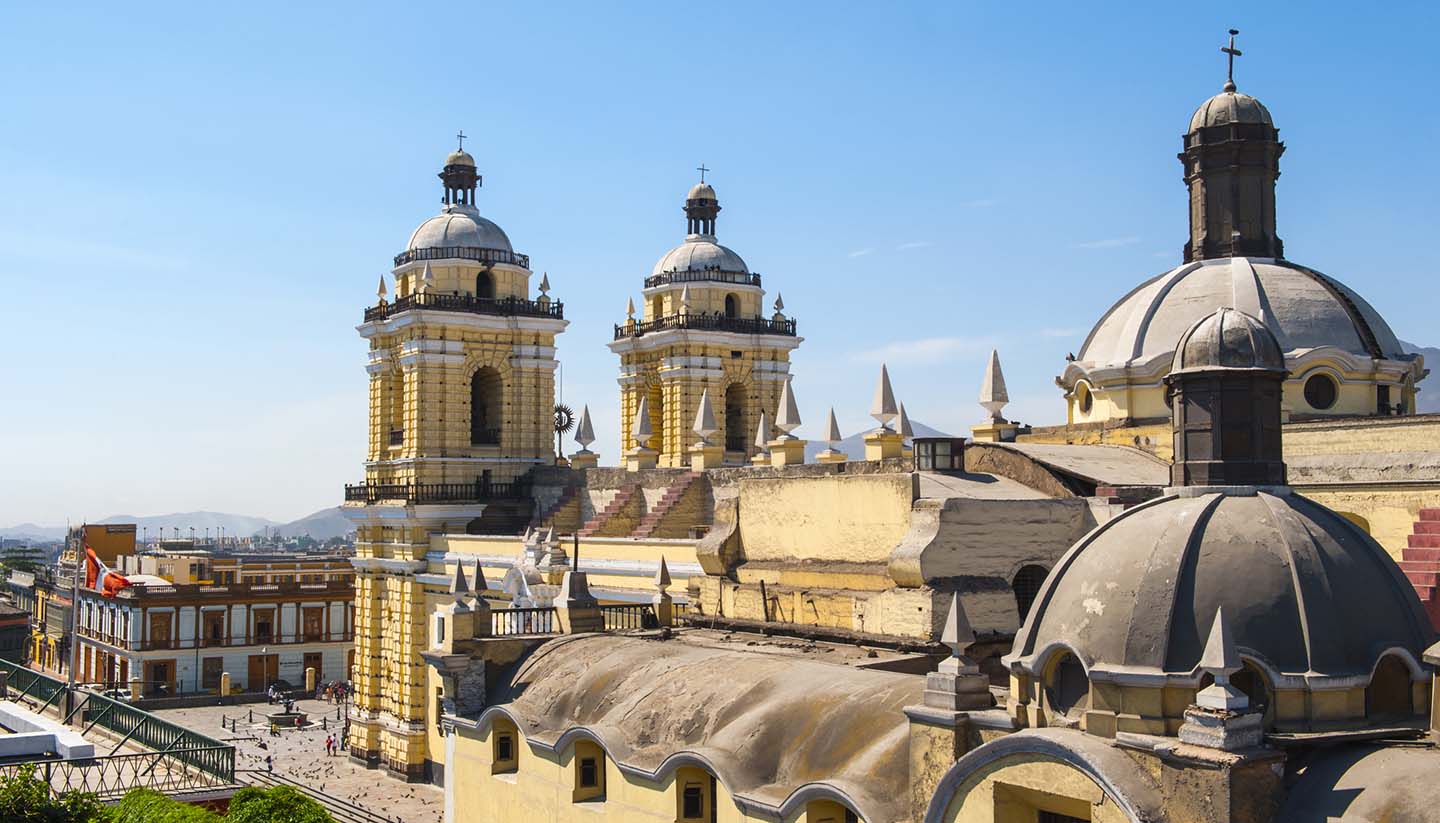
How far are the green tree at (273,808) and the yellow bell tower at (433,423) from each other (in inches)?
812

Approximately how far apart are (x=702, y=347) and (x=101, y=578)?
101 feet

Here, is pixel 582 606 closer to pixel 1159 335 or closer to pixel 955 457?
pixel 955 457

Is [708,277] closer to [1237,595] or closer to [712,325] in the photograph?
[712,325]

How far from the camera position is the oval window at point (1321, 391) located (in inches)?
1069

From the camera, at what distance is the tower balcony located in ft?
147

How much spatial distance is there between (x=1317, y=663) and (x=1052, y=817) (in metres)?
2.53

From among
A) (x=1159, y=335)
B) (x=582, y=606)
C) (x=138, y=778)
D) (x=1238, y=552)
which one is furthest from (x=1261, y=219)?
(x=138, y=778)

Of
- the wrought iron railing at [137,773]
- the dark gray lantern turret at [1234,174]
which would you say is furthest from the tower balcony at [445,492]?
the dark gray lantern turret at [1234,174]

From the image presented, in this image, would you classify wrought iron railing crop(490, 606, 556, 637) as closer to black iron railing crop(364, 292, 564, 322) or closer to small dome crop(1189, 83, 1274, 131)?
small dome crop(1189, 83, 1274, 131)

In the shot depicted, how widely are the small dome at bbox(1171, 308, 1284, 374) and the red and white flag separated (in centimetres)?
5316

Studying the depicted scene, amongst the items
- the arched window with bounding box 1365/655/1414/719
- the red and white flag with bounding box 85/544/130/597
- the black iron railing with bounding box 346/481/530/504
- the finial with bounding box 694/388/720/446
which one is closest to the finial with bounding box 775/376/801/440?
the finial with bounding box 694/388/720/446

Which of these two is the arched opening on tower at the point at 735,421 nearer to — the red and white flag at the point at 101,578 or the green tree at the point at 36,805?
the red and white flag at the point at 101,578

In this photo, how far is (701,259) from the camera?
48.9 metres

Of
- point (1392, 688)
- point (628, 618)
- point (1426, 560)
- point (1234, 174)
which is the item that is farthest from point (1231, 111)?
point (1392, 688)
